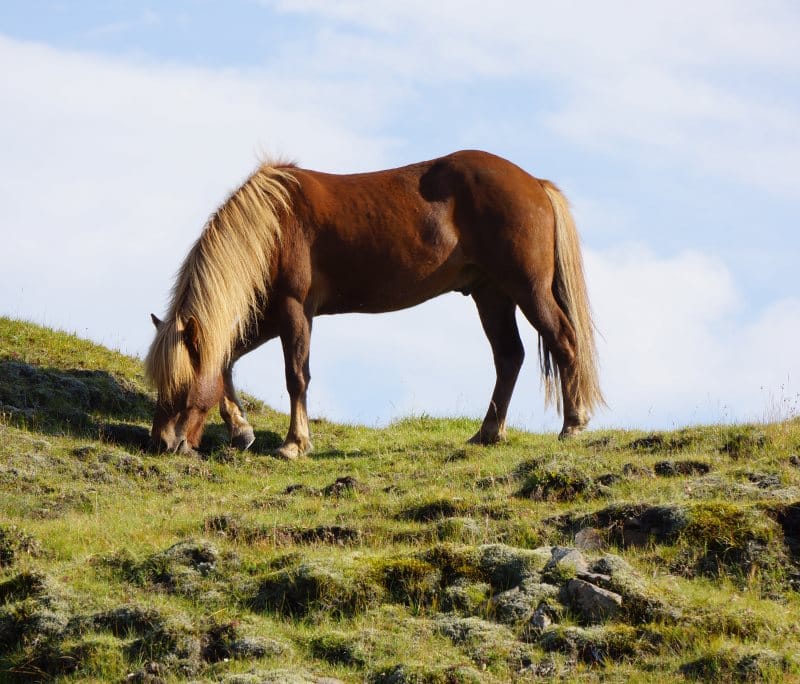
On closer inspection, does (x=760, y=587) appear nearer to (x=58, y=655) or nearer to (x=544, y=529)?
(x=544, y=529)

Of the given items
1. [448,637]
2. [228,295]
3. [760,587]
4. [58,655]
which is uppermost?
[228,295]

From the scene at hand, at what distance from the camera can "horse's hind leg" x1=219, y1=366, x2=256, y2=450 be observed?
37.5 feet

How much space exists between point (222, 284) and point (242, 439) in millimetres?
1580

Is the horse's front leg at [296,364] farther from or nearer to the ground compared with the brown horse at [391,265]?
nearer to the ground

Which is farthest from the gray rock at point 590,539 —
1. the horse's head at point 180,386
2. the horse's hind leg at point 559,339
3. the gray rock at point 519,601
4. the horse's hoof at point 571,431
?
the horse's head at point 180,386

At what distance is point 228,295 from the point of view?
1079 centimetres

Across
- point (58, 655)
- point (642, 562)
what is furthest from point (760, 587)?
point (58, 655)

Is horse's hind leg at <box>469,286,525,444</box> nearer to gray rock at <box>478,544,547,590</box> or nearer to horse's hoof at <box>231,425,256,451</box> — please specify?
horse's hoof at <box>231,425,256,451</box>

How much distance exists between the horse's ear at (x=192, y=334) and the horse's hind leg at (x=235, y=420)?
0.74 metres

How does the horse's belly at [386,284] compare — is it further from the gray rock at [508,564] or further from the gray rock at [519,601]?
the gray rock at [519,601]

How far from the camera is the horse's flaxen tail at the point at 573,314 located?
1131 cm

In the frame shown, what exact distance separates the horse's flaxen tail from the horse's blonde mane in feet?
8.65

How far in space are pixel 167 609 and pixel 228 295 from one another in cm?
469

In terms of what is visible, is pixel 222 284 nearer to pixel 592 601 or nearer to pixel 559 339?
pixel 559 339
